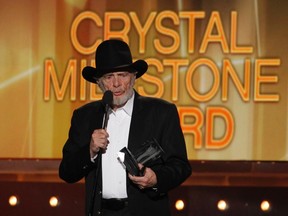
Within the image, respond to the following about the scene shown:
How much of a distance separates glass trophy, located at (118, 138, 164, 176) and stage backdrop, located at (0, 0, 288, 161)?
1675 mm

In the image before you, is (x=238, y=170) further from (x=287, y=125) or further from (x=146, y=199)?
(x=146, y=199)

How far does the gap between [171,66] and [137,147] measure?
1.65 m

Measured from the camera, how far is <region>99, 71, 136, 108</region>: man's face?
2.60 m

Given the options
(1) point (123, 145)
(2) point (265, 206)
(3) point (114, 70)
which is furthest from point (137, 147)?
(2) point (265, 206)

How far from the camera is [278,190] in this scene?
4137mm

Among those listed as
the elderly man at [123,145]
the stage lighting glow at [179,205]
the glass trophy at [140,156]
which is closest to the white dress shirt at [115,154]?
the elderly man at [123,145]

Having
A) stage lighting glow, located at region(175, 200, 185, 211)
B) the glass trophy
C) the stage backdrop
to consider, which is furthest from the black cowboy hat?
stage lighting glow, located at region(175, 200, 185, 211)

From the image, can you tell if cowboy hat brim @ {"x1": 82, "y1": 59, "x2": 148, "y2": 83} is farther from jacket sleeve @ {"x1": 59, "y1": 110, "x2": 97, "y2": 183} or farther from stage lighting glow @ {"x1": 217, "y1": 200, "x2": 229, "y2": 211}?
stage lighting glow @ {"x1": 217, "y1": 200, "x2": 229, "y2": 211}

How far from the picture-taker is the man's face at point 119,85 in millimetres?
2602

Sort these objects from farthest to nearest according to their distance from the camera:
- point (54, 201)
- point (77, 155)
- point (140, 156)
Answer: point (54, 201), point (77, 155), point (140, 156)

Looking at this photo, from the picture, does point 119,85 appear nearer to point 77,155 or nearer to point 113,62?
point 113,62

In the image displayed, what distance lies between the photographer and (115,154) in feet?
8.55

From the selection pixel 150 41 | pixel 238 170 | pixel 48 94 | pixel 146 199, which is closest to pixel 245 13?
pixel 150 41

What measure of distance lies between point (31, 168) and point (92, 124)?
1.65 metres
